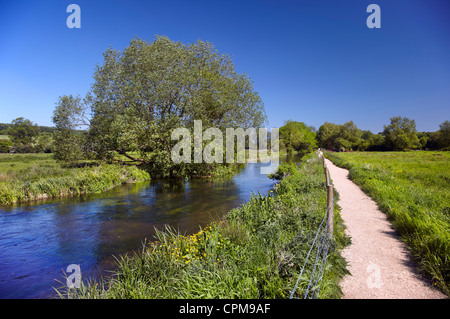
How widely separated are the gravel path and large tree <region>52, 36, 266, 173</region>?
1774 centimetres

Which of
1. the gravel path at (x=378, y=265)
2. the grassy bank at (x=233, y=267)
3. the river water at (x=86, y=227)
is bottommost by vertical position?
the river water at (x=86, y=227)

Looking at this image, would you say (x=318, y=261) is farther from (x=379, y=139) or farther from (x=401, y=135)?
(x=379, y=139)

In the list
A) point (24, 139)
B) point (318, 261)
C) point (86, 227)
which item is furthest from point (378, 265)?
point (24, 139)

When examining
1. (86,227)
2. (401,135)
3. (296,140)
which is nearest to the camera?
(86,227)

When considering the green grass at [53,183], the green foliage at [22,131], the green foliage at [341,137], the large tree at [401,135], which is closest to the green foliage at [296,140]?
the green foliage at [341,137]

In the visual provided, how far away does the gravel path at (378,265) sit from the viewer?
410 centimetres

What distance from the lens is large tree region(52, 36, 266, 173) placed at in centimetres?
2134

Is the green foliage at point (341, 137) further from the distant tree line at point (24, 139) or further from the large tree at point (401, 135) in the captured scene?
the distant tree line at point (24, 139)

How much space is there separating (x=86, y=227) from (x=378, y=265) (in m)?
10.7

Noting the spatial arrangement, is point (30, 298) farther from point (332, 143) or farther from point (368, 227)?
point (332, 143)

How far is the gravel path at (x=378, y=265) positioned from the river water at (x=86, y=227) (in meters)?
5.64

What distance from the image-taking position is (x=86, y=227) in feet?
32.3

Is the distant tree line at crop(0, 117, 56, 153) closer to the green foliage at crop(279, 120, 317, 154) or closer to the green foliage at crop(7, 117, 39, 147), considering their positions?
the green foliage at crop(7, 117, 39, 147)
